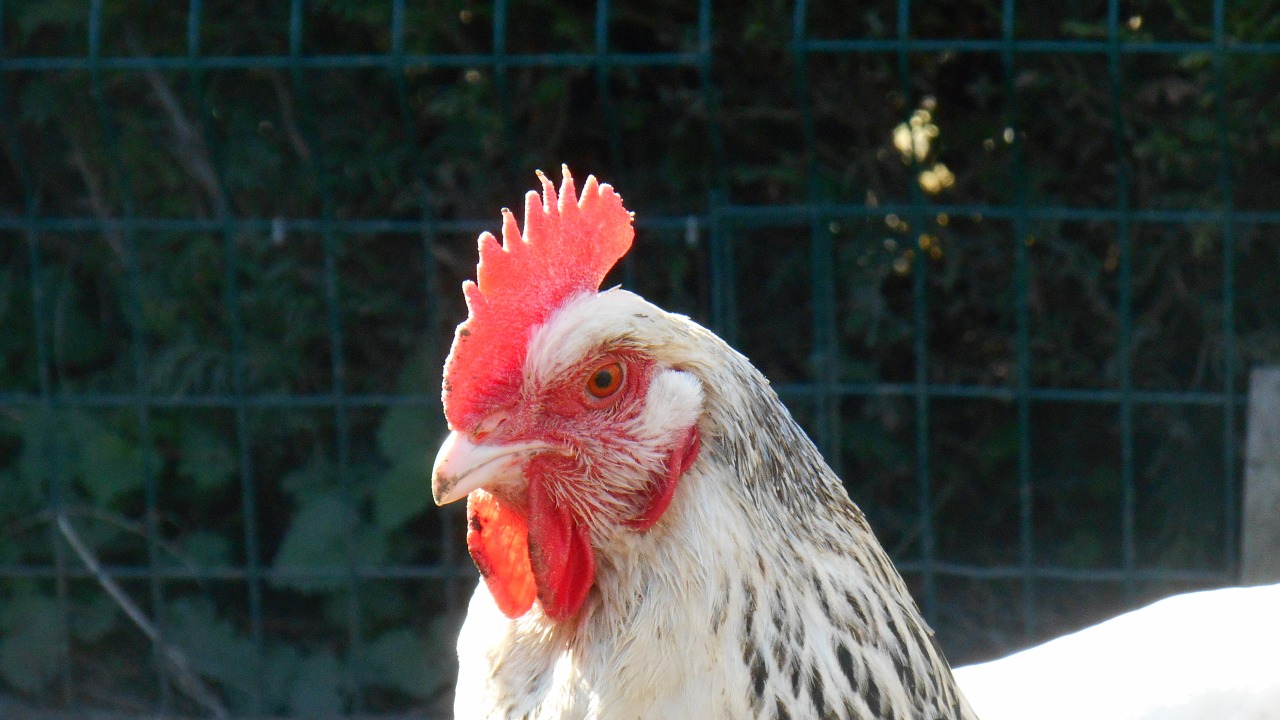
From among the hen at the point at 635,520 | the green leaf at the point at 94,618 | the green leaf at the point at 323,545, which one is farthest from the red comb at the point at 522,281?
the green leaf at the point at 94,618

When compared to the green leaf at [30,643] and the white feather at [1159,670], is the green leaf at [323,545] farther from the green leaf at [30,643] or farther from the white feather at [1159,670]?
the white feather at [1159,670]

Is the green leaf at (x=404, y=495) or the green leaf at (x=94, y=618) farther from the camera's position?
the green leaf at (x=94, y=618)

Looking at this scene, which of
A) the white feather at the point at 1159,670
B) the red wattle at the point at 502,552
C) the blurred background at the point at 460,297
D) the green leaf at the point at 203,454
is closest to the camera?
the red wattle at the point at 502,552

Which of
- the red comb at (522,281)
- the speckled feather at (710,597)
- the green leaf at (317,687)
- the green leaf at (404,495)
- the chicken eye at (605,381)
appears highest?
the red comb at (522,281)

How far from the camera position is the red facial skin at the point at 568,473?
1.65 metres

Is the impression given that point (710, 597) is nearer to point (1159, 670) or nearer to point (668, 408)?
point (668, 408)

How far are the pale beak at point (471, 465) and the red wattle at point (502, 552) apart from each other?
3.6 inches

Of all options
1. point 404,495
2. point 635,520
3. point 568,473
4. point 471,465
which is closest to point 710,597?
point 635,520

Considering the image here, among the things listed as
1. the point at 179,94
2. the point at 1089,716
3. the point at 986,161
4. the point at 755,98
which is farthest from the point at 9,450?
the point at 1089,716

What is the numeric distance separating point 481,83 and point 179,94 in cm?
111

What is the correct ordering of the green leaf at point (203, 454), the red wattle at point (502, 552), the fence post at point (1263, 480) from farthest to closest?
1. the green leaf at point (203, 454)
2. the fence post at point (1263, 480)
3. the red wattle at point (502, 552)

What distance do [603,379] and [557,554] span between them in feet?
0.75

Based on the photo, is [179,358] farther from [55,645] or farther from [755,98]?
[755,98]

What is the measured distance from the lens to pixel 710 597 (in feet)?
5.39
